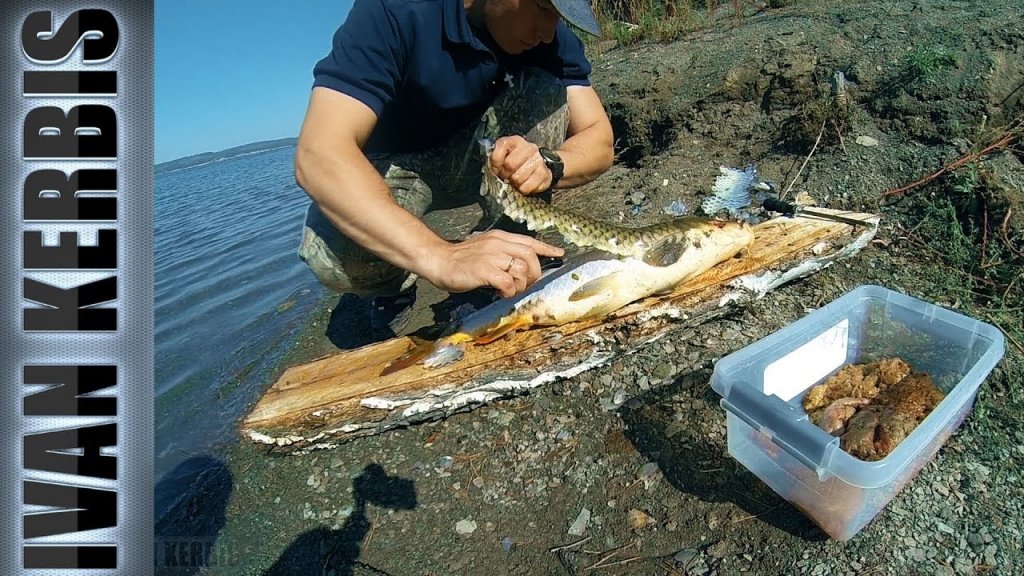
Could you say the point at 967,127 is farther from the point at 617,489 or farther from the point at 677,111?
the point at 617,489

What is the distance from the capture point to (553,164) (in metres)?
3.42

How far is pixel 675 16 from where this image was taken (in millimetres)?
8680

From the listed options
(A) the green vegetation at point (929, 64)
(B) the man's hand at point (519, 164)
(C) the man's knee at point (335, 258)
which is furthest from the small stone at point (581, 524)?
(A) the green vegetation at point (929, 64)

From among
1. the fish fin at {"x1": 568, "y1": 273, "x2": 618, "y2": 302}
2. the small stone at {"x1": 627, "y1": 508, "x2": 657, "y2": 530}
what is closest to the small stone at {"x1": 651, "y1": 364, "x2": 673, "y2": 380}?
the fish fin at {"x1": 568, "y1": 273, "x2": 618, "y2": 302}

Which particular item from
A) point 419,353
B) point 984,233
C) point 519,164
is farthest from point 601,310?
point 984,233

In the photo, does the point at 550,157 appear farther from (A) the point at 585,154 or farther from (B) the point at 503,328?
(B) the point at 503,328

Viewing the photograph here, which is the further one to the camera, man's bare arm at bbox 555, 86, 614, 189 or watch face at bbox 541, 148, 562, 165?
man's bare arm at bbox 555, 86, 614, 189

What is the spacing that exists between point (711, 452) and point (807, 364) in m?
0.69

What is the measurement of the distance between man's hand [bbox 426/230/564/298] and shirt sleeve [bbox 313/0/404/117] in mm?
996

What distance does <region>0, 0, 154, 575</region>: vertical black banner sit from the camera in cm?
220

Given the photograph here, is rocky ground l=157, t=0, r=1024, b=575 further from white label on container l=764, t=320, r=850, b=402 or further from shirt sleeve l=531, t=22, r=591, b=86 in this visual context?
shirt sleeve l=531, t=22, r=591, b=86

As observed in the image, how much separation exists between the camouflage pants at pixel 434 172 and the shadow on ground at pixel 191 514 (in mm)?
1432

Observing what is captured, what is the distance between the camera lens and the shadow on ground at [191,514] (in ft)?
9.14

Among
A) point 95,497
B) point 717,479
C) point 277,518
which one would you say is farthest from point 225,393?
point 717,479
